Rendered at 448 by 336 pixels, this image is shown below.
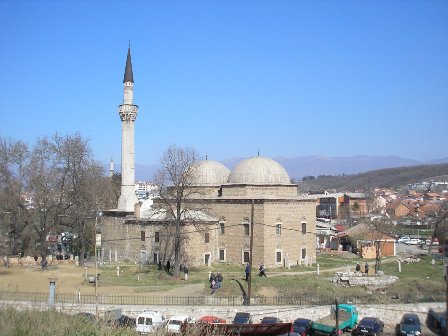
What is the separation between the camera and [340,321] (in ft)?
66.3

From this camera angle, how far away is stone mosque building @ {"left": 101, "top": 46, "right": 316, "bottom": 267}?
110 ft

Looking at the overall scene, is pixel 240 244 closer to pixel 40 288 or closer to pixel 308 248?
pixel 308 248

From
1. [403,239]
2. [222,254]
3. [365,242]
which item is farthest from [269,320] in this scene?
[403,239]

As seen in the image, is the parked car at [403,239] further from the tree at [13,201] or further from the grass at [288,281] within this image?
the tree at [13,201]

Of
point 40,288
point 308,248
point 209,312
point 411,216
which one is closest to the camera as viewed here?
point 209,312

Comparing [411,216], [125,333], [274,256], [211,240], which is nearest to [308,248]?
[274,256]

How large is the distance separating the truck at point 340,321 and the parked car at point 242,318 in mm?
2558

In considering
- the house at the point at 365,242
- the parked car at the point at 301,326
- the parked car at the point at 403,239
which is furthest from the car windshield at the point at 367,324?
the parked car at the point at 403,239

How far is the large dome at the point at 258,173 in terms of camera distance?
3588cm

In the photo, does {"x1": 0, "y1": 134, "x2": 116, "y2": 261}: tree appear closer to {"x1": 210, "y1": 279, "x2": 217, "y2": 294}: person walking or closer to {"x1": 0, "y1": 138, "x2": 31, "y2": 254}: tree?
{"x1": 0, "y1": 138, "x2": 31, "y2": 254}: tree

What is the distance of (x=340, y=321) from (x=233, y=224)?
15.1 meters

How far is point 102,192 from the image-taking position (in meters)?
54.0

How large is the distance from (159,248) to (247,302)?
538 inches

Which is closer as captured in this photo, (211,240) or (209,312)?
(209,312)
